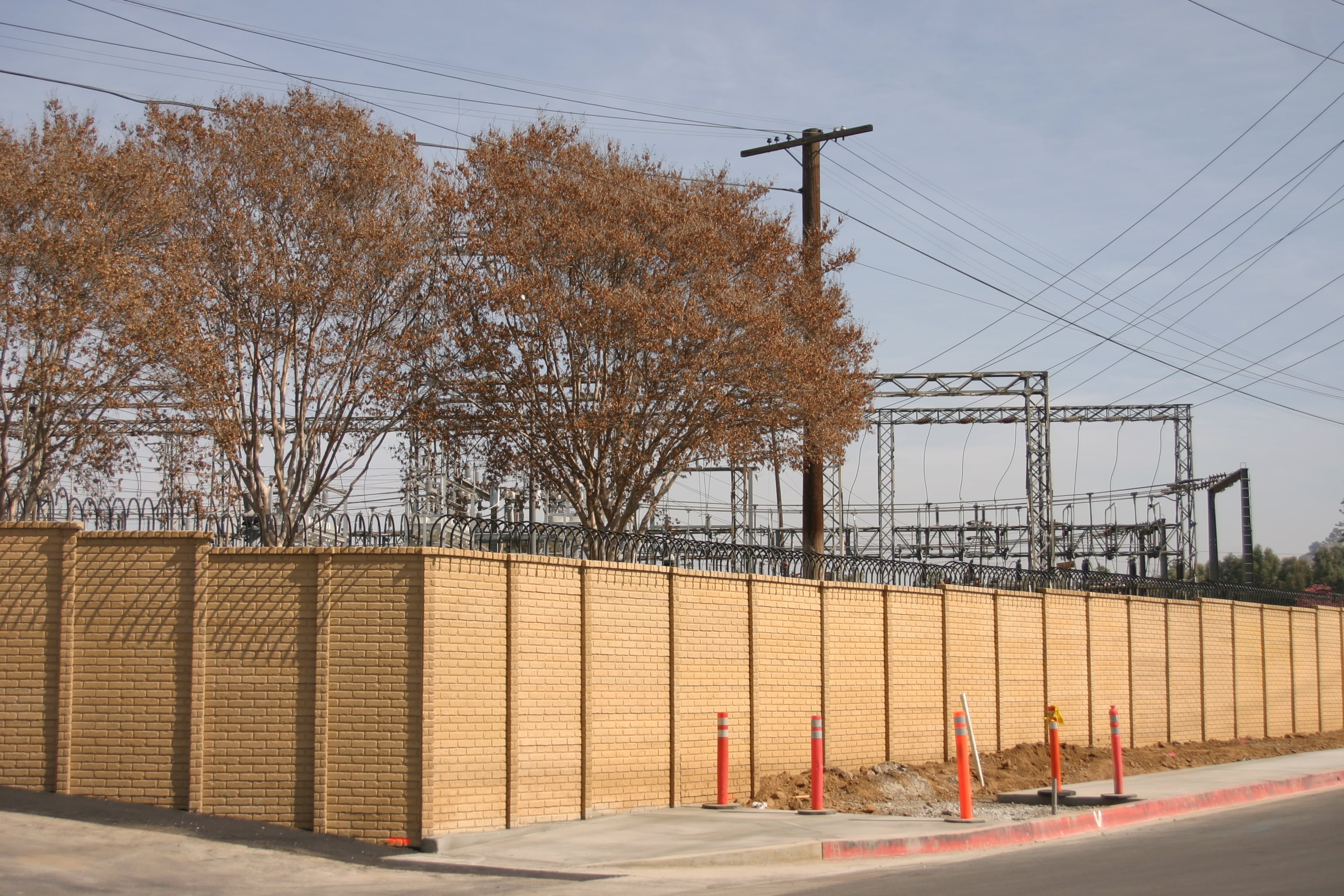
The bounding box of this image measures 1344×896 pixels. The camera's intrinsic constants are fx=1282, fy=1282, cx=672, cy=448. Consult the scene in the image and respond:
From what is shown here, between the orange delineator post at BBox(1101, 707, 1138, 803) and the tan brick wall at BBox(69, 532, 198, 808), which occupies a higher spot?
the tan brick wall at BBox(69, 532, 198, 808)

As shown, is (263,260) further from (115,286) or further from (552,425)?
(552,425)

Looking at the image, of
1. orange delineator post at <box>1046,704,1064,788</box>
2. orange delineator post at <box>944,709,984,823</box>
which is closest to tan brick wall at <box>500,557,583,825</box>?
orange delineator post at <box>944,709,984,823</box>

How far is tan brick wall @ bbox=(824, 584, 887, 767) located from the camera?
63.2 feet

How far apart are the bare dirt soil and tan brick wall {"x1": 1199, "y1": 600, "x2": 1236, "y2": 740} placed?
92cm

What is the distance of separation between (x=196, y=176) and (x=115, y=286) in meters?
2.84

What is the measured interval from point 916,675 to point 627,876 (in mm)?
10535

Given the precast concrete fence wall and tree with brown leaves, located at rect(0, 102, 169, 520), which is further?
tree with brown leaves, located at rect(0, 102, 169, 520)

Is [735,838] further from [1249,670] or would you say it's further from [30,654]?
[1249,670]

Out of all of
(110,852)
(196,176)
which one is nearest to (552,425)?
(196,176)

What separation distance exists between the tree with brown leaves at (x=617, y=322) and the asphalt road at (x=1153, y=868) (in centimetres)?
1106

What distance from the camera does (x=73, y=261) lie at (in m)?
21.5

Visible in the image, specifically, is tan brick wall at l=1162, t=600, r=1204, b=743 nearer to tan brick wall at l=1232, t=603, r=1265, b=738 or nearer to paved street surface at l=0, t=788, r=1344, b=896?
tan brick wall at l=1232, t=603, r=1265, b=738

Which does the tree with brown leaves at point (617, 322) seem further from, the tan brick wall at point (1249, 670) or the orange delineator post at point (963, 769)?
the tan brick wall at point (1249, 670)

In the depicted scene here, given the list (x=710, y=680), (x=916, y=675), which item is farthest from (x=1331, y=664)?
(x=710, y=680)
